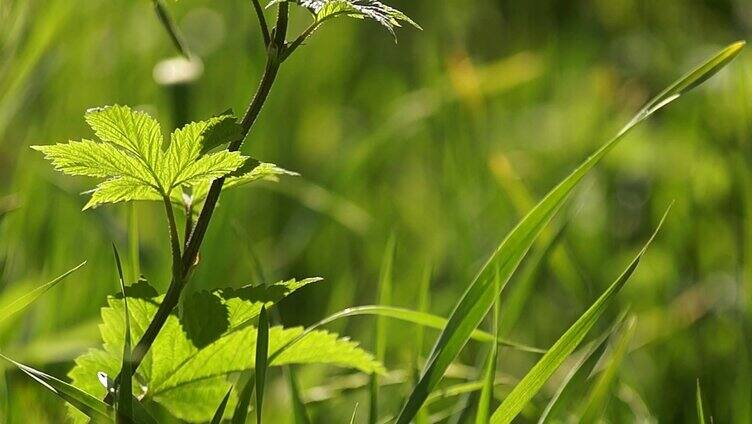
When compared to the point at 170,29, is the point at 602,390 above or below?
below

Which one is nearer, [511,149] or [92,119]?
[92,119]

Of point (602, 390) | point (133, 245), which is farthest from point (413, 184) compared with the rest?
point (602, 390)

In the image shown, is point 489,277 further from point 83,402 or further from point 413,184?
point 413,184

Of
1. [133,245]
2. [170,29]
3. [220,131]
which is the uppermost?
[170,29]

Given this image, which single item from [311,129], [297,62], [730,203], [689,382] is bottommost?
[689,382]

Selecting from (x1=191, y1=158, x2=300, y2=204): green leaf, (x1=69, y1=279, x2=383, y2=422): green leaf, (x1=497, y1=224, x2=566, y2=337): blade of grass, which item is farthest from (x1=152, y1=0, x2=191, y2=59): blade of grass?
(x1=497, y1=224, x2=566, y2=337): blade of grass

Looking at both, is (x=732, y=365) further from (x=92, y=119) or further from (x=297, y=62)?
(x=297, y=62)

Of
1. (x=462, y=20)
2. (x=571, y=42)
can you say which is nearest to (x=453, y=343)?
(x=571, y=42)

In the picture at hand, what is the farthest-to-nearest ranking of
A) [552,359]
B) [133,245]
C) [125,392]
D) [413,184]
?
1. [413,184]
2. [133,245]
3. [552,359]
4. [125,392]

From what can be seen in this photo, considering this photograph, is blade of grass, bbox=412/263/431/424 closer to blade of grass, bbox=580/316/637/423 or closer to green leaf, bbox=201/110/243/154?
blade of grass, bbox=580/316/637/423
